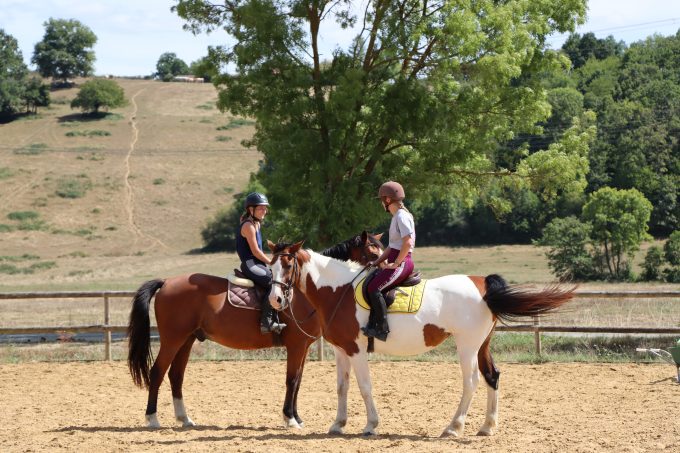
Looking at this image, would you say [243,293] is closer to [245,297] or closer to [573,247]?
[245,297]

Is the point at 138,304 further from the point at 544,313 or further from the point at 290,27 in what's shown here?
the point at 290,27

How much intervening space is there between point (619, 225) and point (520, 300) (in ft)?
109

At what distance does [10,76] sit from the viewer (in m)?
96.0

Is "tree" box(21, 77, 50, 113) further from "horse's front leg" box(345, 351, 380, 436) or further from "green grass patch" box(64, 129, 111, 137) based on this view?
"horse's front leg" box(345, 351, 380, 436)

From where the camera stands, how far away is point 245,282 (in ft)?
32.0

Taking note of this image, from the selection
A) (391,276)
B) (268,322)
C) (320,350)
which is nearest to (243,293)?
(268,322)

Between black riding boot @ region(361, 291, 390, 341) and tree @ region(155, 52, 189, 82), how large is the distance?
5644 inches

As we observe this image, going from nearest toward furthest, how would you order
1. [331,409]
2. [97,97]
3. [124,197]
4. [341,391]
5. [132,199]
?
[341,391], [331,409], [132,199], [124,197], [97,97]

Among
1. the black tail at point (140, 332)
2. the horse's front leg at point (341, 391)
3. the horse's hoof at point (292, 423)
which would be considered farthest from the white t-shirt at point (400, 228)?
the black tail at point (140, 332)

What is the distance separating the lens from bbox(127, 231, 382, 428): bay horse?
9.54 metres

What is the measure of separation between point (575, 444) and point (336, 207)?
11376 millimetres

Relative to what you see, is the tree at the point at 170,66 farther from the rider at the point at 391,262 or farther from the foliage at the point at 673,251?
the rider at the point at 391,262

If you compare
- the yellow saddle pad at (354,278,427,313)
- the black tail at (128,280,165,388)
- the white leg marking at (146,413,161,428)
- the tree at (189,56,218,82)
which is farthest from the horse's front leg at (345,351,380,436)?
the tree at (189,56,218,82)

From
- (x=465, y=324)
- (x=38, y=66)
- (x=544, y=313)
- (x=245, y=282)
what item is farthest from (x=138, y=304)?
(x=38, y=66)
